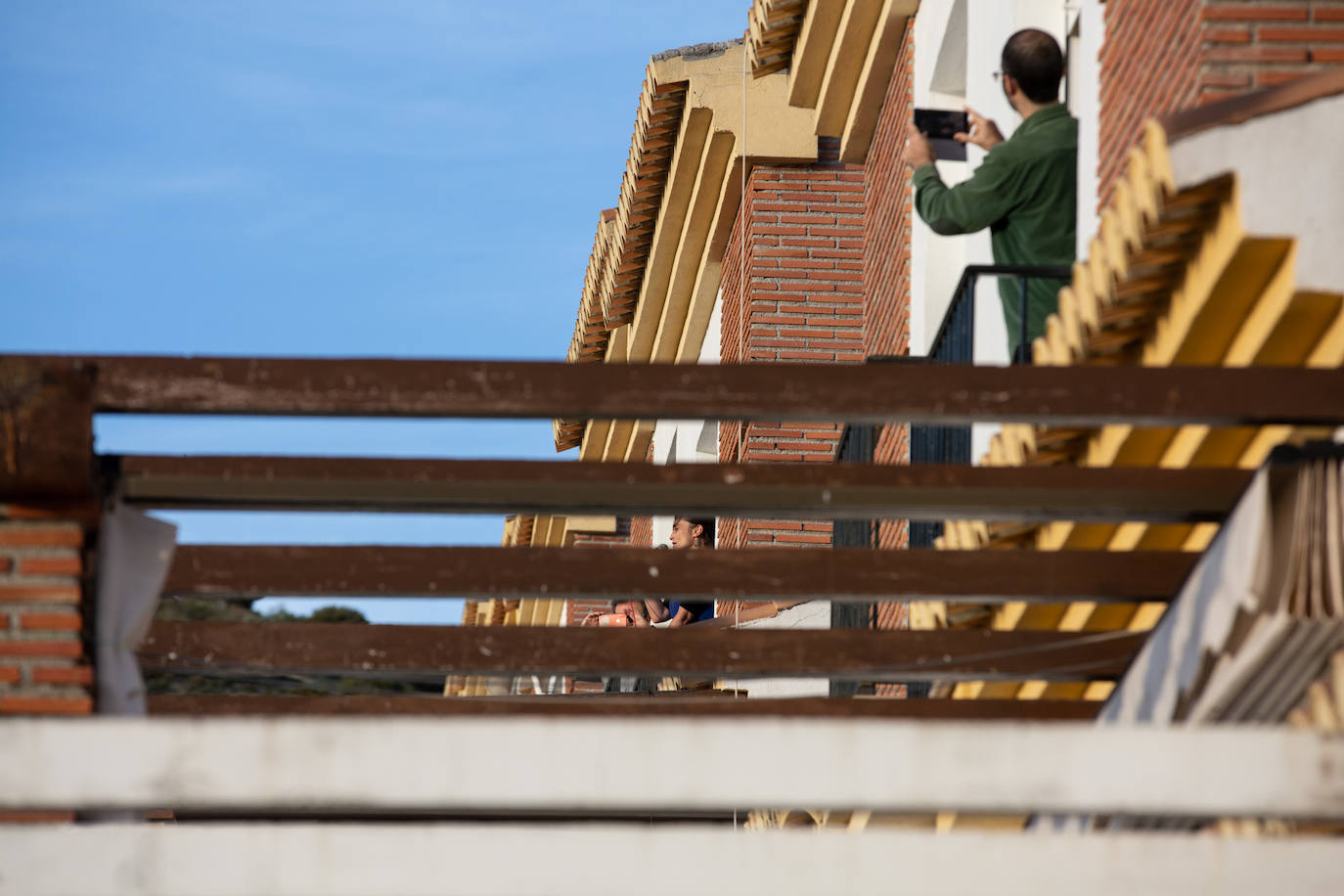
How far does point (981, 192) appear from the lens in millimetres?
8875

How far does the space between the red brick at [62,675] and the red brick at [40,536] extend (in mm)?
355

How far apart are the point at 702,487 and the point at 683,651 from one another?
5.49 ft

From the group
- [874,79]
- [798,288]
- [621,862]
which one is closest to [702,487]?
[621,862]

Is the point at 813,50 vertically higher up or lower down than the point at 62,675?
higher up

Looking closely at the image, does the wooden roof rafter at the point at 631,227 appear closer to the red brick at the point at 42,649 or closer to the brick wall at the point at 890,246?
the brick wall at the point at 890,246

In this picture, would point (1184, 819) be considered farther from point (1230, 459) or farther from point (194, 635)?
point (194, 635)

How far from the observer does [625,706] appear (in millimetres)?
8797

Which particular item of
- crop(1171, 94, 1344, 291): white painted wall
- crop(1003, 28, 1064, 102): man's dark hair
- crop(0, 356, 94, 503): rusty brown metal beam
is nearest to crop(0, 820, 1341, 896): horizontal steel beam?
crop(0, 356, 94, 503): rusty brown metal beam

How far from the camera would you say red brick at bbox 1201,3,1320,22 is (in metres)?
7.30

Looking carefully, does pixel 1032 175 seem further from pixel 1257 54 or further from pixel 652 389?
pixel 652 389

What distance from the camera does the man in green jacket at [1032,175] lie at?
9078 millimetres

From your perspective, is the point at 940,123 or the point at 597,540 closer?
the point at 940,123

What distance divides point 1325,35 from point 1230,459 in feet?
5.69

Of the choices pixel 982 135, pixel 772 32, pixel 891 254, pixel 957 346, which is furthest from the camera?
pixel 772 32
